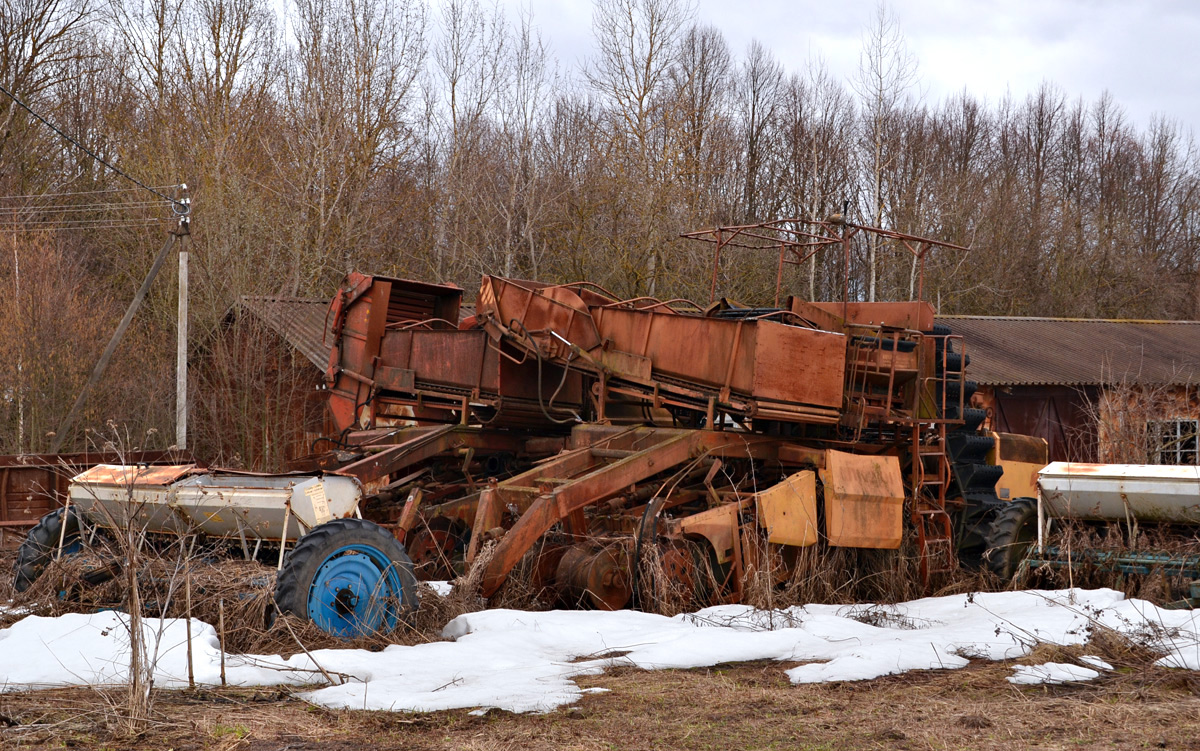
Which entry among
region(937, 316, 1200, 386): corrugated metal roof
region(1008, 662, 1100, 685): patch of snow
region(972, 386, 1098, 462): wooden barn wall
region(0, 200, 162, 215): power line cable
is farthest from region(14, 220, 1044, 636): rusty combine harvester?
region(0, 200, 162, 215): power line cable

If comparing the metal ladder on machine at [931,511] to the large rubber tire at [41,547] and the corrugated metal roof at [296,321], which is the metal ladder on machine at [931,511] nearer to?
the large rubber tire at [41,547]

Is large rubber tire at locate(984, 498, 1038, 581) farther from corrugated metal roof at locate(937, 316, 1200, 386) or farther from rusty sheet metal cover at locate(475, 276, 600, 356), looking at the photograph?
corrugated metal roof at locate(937, 316, 1200, 386)

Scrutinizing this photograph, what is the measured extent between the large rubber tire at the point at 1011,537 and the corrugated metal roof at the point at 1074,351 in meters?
12.4

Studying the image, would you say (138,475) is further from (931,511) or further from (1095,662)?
(931,511)

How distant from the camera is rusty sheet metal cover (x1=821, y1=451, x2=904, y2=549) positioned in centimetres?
966

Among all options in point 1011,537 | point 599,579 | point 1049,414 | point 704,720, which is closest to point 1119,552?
point 1011,537

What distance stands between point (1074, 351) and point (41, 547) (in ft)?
78.2

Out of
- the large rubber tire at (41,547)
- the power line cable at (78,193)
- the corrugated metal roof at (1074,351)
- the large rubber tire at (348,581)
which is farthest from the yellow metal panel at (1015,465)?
the power line cable at (78,193)

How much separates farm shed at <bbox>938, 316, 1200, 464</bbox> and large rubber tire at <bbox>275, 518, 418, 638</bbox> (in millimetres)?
16346

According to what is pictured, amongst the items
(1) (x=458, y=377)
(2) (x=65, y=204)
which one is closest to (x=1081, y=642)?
(1) (x=458, y=377)

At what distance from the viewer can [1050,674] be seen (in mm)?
6422

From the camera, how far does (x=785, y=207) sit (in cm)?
4106

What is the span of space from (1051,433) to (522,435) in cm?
1630

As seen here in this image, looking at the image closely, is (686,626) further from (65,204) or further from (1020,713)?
(65,204)
